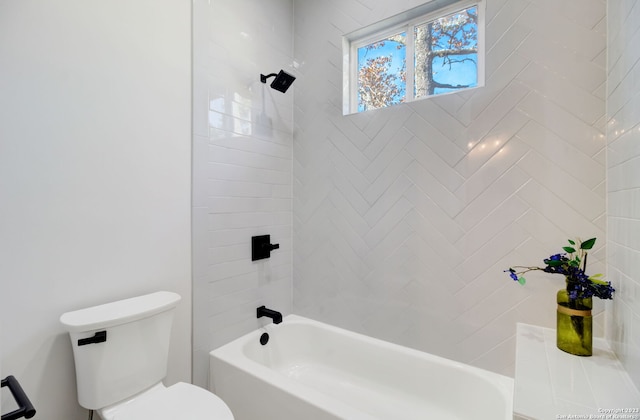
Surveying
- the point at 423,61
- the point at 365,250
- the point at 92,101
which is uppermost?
the point at 423,61

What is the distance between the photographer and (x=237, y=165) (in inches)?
73.0

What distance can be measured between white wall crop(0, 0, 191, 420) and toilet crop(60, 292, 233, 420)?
139 mm

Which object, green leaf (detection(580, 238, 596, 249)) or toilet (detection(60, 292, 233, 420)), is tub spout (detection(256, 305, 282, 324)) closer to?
toilet (detection(60, 292, 233, 420))

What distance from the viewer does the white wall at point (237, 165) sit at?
1660mm

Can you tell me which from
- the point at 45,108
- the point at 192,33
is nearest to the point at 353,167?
the point at 192,33

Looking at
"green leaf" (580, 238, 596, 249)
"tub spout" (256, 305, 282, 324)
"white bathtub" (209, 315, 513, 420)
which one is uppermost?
"green leaf" (580, 238, 596, 249)

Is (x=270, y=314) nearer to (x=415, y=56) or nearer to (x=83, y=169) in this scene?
(x=83, y=169)

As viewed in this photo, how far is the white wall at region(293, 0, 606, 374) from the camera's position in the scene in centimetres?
136

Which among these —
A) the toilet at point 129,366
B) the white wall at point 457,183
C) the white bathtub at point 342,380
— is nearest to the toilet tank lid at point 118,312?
the toilet at point 129,366

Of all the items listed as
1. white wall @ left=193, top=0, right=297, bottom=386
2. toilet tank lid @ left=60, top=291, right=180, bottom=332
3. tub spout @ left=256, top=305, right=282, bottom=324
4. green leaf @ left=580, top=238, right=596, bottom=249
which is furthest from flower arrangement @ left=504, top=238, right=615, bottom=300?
toilet tank lid @ left=60, top=291, right=180, bottom=332

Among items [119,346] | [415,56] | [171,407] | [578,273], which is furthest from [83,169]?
[578,273]

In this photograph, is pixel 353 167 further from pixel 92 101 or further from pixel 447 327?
pixel 92 101

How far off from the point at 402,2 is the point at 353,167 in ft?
3.46

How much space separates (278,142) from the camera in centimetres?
215
